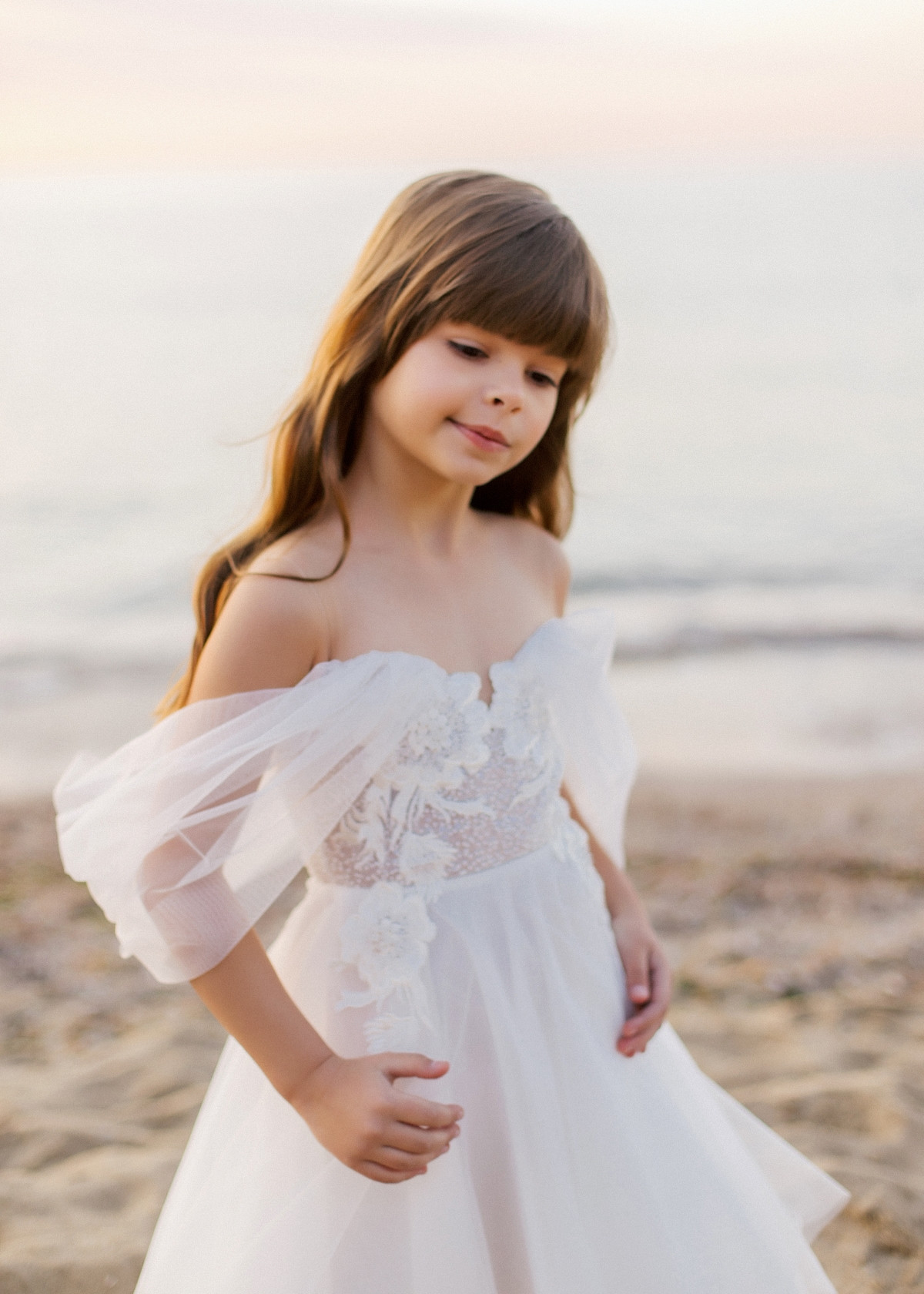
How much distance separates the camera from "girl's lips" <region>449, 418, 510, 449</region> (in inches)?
61.0

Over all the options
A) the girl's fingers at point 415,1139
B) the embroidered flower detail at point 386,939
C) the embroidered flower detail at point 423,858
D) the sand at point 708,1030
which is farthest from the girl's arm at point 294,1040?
the sand at point 708,1030

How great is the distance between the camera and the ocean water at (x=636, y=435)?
7383 millimetres

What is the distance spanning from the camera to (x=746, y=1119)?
2105 millimetres

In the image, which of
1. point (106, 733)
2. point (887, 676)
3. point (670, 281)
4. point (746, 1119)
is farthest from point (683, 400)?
point (746, 1119)

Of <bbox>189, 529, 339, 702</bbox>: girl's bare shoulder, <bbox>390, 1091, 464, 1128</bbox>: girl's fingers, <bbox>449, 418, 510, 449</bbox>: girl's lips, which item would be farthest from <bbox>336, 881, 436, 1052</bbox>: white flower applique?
<bbox>449, 418, 510, 449</bbox>: girl's lips

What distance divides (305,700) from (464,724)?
0.77ft

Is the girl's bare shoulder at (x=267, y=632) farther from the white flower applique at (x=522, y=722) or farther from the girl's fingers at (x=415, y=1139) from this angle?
the girl's fingers at (x=415, y=1139)

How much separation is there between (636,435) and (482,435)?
13.6 meters

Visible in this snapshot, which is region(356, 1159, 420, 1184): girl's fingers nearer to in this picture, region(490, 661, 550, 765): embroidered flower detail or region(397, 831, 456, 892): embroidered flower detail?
region(397, 831, 456, 892): embroidered flower detail

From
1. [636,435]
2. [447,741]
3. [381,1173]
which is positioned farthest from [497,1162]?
[636,435]

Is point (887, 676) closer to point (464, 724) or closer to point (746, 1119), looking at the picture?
point (746, 1119)

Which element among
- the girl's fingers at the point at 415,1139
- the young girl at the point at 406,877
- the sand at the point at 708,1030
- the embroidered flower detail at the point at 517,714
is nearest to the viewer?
the girl's fingers at the point at 415,1139

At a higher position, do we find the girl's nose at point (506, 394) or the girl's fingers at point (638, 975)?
the girl's nose at point (506, 394)

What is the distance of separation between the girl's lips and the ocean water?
0.39 meters
